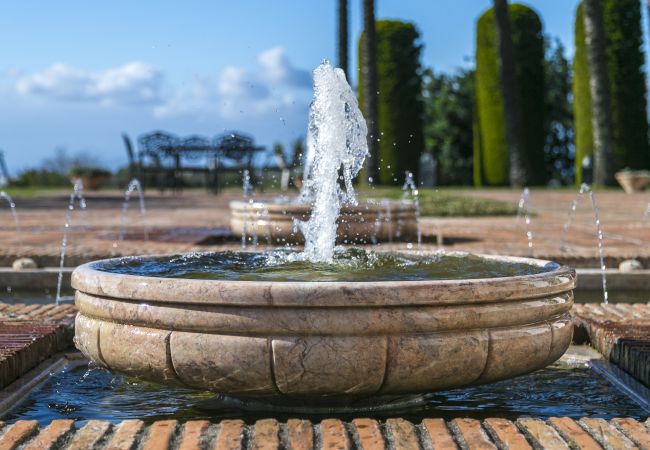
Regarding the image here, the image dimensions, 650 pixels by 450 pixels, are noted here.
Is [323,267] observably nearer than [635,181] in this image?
Yes

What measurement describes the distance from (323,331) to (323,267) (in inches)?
37.1

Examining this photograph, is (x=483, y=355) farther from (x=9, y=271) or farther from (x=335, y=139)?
(x=9, y=271)

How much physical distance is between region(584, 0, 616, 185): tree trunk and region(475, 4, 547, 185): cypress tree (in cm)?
342

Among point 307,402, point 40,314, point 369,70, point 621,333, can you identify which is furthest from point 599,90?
point 307,402

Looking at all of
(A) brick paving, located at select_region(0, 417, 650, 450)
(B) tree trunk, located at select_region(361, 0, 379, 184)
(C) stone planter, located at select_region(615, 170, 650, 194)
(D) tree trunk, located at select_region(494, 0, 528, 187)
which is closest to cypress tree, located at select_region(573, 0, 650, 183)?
(D) tree trunk, located at select_region(494, 0, 528, 187)

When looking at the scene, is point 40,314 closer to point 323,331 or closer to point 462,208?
point 323,331

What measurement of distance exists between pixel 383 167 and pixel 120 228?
45.4 ft

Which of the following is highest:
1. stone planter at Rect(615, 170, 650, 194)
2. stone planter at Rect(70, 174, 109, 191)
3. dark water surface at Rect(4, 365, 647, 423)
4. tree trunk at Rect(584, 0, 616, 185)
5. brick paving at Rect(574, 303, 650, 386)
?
tree trunk at Rect(584, 0, 616, 185)

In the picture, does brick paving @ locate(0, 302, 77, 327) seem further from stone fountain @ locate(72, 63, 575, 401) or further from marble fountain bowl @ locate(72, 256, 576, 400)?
marble fountain bowl @ locate(72, 256, 576, 400)

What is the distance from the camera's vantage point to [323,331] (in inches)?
98.1

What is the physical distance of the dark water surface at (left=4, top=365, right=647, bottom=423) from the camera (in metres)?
2.89

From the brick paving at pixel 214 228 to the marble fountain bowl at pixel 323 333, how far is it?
3.23 meters

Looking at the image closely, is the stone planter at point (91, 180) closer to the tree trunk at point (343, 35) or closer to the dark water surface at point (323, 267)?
Result: the tree trunk at point (343, 35)

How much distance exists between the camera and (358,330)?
2.50 metres
